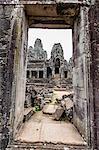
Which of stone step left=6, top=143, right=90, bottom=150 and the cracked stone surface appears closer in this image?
stone step left=6, top=143, right=90, bottom=150

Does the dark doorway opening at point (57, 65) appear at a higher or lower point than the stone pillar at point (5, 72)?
higher

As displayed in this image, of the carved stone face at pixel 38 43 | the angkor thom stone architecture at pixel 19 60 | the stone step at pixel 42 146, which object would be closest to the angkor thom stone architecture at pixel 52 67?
the carved stone face at pixel 38 43

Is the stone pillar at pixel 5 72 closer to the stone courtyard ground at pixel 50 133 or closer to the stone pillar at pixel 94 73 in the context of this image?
the stone courtyard ground at pixel 50 133

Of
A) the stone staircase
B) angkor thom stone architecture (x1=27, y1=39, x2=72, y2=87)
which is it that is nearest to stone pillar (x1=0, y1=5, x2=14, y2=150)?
the stone staircase

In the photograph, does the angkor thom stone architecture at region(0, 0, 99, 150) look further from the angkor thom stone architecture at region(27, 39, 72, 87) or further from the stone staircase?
the angkor thom stone architecture at region(27, 39, 72, 87)

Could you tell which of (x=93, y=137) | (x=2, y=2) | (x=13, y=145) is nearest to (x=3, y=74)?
(x=13, y=145)

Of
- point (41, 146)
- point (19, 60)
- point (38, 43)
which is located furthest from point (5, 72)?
point (38, 43)

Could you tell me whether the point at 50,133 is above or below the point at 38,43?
below

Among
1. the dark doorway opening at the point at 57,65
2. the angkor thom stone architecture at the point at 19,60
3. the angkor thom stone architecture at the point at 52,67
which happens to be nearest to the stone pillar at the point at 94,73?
the angkor thom stone architecture at the point at 19,60

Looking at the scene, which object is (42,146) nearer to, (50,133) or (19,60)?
(50,133)

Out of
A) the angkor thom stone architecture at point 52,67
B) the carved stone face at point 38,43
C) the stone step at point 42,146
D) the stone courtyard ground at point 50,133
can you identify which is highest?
the carved stone face at point 38,43

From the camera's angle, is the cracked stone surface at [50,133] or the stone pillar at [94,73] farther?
the cracked stone surface at [50,133]

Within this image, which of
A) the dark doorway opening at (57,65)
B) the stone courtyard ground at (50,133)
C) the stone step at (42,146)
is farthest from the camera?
the dark doorway opening at (57,65)

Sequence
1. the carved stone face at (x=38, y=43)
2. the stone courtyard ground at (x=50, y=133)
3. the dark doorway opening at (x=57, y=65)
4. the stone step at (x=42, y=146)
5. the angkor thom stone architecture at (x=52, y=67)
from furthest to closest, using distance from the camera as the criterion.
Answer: the carved stone face at (x=38, y=43), the dark doorway opening at (x=57, y=65), the angkor thom stone architecture at (x=52, y=67), the stone courtyard ground at (x=50, y=133), the stone step at (x=42, y=146)
